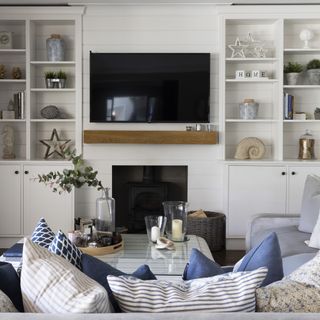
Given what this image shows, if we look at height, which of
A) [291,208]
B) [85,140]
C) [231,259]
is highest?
[85,140]

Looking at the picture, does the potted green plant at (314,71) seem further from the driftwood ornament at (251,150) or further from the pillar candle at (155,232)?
the pillar candle at (155,232)

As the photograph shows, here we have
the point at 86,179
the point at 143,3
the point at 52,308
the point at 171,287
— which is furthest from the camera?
the point at 143,3

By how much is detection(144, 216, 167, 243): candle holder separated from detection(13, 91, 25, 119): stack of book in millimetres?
2496

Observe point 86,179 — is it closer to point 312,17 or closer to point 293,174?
point 293,174

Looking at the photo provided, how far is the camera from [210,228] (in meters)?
4.98

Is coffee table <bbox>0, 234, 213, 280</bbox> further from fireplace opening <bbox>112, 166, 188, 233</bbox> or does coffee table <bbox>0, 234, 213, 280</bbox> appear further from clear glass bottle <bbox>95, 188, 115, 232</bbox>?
fireplace opening <bbox>112, 166, 188, 233</bbox>

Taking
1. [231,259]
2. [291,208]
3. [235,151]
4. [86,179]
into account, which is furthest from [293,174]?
[86,179]

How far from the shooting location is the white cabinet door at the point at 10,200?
5176mm

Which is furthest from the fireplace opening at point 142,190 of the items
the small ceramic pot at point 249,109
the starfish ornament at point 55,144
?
the small ceramic pot at point 249,109

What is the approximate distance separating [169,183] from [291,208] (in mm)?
1282

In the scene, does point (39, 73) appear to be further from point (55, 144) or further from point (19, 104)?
point (55, 144)

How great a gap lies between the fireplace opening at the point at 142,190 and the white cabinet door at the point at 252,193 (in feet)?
1.83

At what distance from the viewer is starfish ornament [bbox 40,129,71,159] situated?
548cm

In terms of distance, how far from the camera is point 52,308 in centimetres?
132
